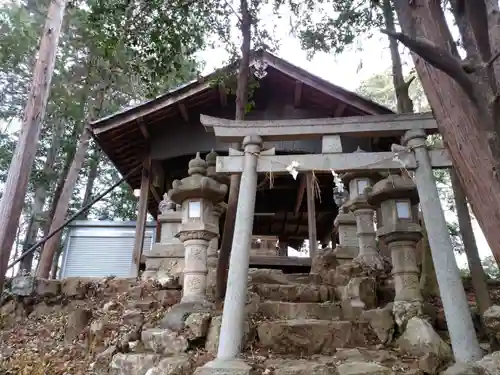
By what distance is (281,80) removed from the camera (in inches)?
391

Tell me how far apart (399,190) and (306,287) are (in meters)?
1.97

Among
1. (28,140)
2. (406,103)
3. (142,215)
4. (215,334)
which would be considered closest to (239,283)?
(215,334)

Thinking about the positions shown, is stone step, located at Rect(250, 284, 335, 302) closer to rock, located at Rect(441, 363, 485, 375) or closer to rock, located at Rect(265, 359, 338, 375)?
rock, located at Rect(265, 359, 338, 375)

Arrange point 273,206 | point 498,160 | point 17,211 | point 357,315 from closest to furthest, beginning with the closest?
point 498,160 < point 357,315 < point 17,211 < point 273,206

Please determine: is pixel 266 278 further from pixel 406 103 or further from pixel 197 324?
pixel 406 103

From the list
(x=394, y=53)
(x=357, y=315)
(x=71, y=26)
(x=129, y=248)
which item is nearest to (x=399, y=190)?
(x=357, y=315)

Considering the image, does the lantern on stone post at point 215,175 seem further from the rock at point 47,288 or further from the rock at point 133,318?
the rock at point 47,288

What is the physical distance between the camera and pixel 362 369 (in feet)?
12.4

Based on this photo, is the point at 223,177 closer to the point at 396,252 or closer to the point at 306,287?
the point at 306,287

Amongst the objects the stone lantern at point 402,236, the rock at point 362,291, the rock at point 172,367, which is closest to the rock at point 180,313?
the rock at point 172,367

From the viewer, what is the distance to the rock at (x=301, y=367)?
3.86 meters

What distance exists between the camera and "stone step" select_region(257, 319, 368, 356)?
4.62 m

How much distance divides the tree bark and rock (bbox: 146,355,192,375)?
2.96 metres

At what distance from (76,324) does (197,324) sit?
2075 mm
